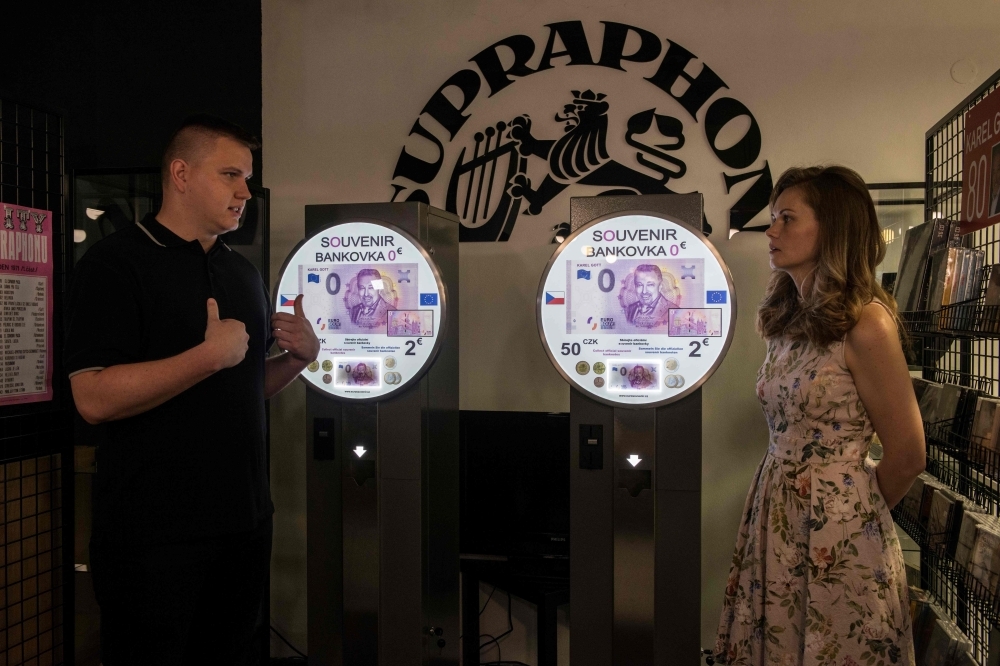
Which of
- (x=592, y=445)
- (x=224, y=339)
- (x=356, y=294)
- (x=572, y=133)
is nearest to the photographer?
(x=224, y=339)

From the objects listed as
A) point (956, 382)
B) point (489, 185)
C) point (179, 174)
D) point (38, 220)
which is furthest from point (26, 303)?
point (956, 382)

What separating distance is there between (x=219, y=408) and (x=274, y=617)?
225cm

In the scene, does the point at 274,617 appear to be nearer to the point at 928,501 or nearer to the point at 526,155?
the point at 526,155

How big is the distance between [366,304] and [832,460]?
1.64m

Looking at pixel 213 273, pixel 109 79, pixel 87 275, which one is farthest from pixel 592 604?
pixel 109 79

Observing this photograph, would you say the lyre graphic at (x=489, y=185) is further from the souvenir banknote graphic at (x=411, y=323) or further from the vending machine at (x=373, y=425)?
the souvenir banknote graphic at (x=411, y=323)

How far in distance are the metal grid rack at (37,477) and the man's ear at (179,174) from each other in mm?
975

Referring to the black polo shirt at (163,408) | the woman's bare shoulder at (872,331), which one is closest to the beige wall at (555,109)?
the woman's bare shoulder at (872,331)

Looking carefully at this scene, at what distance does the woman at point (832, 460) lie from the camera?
188 cm

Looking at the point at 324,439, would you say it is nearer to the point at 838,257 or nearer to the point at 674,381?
the point at 674,381

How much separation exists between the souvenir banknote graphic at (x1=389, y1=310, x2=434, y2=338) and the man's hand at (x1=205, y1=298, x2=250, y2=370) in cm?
80

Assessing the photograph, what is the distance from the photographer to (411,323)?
2668mm

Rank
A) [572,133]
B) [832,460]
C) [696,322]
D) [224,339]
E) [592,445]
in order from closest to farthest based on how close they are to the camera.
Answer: [224,339], [832,460], [696,322], [592,445], [572,133]


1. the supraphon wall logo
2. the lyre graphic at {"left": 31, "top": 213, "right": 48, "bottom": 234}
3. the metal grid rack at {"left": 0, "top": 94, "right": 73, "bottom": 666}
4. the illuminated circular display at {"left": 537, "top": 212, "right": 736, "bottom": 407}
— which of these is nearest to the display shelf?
the illuminated circular display at {"left": 537, "top": 212, "right": 736, "bottom": 407}
